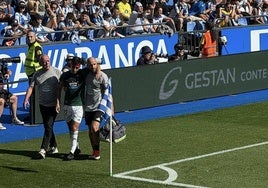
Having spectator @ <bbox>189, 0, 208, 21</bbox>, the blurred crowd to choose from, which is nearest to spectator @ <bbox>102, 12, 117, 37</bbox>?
the blurred crowd

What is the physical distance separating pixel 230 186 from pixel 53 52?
10892 millimetres

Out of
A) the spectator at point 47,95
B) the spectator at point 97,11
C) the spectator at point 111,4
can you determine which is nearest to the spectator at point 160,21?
the spectator at point 111,4

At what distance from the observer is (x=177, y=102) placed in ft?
72.7

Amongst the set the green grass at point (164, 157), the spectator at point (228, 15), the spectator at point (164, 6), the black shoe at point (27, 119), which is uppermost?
the spectator at point (164, 6)

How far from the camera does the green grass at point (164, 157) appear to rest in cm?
1370

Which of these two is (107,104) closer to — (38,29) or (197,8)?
(38,29)

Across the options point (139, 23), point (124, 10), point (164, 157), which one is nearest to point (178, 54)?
point (139, 23)

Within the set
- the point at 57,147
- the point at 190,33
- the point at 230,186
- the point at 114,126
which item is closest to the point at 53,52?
the point at 190,33

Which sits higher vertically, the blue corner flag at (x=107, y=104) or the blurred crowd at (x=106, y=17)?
the blurred crowd at (x=106, y=17)

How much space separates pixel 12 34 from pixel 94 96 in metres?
8.40

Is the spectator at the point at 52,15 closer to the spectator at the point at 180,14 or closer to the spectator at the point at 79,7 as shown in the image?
the spectator at the point at 79,7

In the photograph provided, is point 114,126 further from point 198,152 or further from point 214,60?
point 214,60

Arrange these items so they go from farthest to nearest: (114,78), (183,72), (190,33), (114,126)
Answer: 1. (190,33)
2. (183,72)
3. (114,78)
4. (114,126)

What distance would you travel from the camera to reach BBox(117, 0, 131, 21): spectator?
27494mm
